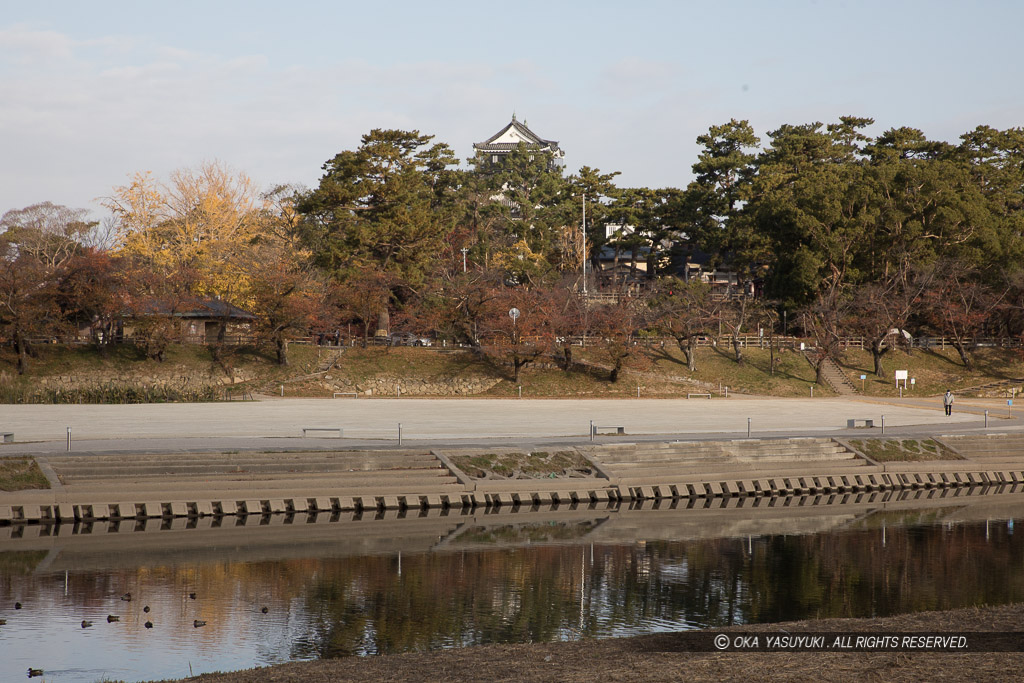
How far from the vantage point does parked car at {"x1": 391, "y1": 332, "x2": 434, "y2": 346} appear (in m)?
75.3

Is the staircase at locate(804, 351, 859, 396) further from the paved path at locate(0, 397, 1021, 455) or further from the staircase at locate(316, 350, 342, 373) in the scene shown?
the staircase at locate(316, 350, 342, 373)

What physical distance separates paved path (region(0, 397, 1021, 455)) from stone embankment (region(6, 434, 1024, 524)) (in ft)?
6.26

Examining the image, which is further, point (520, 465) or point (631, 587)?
point (520, 465)

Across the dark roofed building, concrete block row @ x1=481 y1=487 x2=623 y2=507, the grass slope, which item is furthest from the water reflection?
the dark roofed building

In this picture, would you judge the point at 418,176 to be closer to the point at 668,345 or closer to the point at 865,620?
the point at 668,345

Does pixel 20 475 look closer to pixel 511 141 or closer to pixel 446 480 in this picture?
pixel 446 480

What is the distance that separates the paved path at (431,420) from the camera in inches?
1272

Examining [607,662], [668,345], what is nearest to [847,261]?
[668,345]

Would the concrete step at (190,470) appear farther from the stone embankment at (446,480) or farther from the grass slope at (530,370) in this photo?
the grass slope at (530,370)

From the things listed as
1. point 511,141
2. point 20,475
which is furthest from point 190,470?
point 511,141

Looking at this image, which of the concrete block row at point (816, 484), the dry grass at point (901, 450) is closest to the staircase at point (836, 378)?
the dry grass at point (901, 450)

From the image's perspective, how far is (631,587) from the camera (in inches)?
757

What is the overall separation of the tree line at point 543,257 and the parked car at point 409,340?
1.96 meters

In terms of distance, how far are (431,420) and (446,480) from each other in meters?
13.9
